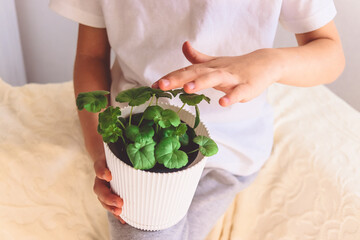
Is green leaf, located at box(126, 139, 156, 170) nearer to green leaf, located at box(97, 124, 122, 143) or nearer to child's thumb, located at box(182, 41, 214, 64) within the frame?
green leaf, located at box(97, 124, 122, 143)

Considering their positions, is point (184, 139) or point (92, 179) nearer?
point (184, 139)

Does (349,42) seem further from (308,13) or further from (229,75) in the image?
(229,75)

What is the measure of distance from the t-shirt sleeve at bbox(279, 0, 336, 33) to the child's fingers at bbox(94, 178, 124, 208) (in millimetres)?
423

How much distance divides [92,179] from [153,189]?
32 centimetres

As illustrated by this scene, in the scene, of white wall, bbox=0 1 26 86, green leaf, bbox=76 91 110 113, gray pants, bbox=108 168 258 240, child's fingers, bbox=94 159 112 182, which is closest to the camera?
green leaf, bbox=76 91 110 113

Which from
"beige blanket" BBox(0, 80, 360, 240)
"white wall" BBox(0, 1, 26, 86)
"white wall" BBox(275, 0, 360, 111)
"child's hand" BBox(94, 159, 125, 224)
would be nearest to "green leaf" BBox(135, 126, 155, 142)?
"child's hand" BBox(94, 159, 125, 224)

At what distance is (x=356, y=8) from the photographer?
111 centimetres

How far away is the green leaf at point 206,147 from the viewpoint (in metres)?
0.34

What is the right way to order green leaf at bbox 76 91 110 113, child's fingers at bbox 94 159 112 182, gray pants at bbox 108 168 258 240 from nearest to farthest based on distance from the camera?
green leaf at bbox 76 91 110 113 < child's fingers at bbox 94 159 112 182 < gray pants at bbox 108 168 258 240

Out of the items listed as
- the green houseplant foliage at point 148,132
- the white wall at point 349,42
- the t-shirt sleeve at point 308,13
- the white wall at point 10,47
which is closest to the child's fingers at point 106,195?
the green houseplant foliage at point 148,132

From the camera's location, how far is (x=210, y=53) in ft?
1.82

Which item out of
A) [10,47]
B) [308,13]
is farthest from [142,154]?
[10,47]

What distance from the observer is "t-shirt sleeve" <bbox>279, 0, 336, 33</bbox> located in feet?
1.79

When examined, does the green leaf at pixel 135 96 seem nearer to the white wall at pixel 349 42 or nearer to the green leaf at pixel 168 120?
the green leaf at pixel 168 120
